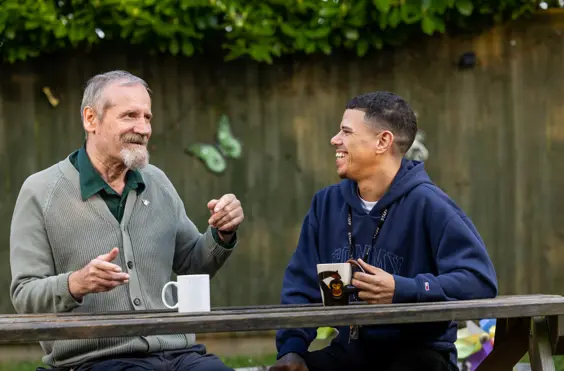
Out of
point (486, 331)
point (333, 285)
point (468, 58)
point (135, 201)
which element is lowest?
point (486, 331)

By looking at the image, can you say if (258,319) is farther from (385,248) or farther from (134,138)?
(134,138)

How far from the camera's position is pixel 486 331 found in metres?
A: 6.47

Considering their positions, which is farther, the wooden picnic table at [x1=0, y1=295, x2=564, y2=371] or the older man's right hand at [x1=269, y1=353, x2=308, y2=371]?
the older man's right hand at [x1=269, y1=353, x2=308, y2=371]

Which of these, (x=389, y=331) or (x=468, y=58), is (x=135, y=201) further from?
(x=468, y=58)

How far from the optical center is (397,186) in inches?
166

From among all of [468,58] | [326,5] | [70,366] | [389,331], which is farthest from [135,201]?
[468,58]

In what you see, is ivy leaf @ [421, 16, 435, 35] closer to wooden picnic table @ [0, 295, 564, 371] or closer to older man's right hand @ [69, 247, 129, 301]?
wooden picnic table @ [0, 295, 564, 371]

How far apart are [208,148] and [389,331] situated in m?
3.24

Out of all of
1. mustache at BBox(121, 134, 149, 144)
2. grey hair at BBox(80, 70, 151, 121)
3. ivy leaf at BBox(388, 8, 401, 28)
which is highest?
ivy leaf at BBox(388, 8, 401, 28)

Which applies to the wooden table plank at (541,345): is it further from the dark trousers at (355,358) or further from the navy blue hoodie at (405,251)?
the dark trousers at (355,358)

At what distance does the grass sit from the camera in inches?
267

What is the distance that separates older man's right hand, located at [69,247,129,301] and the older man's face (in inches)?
25.8

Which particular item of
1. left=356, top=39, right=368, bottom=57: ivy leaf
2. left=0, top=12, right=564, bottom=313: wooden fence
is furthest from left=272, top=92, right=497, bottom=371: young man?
left=0, top=12, right=564, bottom=313: wooden fence

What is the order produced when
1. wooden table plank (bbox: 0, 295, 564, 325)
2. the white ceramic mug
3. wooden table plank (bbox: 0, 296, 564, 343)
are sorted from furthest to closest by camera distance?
the white ceramic mug → wooden table plank (bbox: 0, 295, 564, 325) → wooden table plank (bbox: 0, 296, 564, 343)
